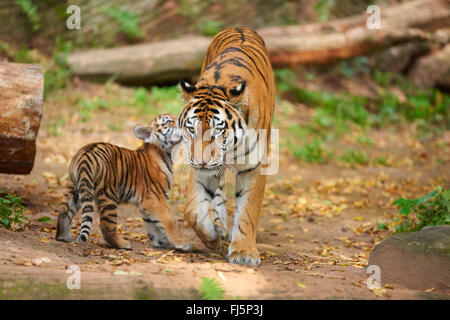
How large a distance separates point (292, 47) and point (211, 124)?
8.40m

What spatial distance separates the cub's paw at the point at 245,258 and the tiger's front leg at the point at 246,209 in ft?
0.15

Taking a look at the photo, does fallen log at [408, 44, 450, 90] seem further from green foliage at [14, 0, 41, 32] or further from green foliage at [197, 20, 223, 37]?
green foliage at [14, 0, 41, 32]

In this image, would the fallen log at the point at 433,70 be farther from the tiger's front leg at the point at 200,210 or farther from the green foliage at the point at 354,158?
the tiger's front leg at the point at 200,210

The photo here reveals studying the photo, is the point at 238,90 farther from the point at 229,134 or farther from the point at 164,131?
the point at 164,131

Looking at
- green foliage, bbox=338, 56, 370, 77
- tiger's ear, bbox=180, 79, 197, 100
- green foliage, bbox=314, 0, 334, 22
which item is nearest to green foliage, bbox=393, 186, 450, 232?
tiger's ear, bbox=180, 79, 197, 100

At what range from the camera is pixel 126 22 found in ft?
41.1

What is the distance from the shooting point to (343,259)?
207 inches

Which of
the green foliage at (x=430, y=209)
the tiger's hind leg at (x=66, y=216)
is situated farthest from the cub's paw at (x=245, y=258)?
the green foliage at (x=430, y=209)

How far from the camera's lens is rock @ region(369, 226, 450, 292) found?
13.9 ft

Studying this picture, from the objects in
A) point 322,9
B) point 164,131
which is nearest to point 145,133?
point 164,131

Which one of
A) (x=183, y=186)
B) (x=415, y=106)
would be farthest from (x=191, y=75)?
(x=415, y=106)

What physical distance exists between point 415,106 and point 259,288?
11116 mm

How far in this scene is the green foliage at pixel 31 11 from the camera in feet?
37.2
